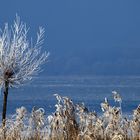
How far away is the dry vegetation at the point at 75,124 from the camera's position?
1293 cm

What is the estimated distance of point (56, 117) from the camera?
13.0 m

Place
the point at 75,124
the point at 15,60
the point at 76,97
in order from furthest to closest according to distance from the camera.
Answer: the point at 76,97
the point at 15,60
the point at 75,124

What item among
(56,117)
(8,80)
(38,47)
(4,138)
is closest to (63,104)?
(56,117)

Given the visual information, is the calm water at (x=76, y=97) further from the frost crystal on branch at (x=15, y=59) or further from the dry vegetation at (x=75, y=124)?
the dry vegetation at (x=75, y=124)

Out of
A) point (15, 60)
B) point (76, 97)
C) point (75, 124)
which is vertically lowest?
point (75, 124)

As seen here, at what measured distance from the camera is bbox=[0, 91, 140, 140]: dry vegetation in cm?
1293

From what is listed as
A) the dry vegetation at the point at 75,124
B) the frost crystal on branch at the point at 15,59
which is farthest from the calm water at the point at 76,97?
the dry vegetation at the point at 75,124

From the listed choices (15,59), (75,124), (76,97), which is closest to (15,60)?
(15,59)

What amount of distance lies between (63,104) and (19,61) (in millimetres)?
10544

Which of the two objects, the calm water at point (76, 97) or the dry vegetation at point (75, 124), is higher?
the calm water at point (76, 97)

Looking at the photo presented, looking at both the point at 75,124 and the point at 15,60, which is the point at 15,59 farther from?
the point at 75,124

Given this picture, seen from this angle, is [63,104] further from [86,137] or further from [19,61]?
[19,61]

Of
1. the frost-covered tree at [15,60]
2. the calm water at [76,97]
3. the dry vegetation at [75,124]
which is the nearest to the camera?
the dry vegetation at [75,124]

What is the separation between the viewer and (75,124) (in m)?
13.0
